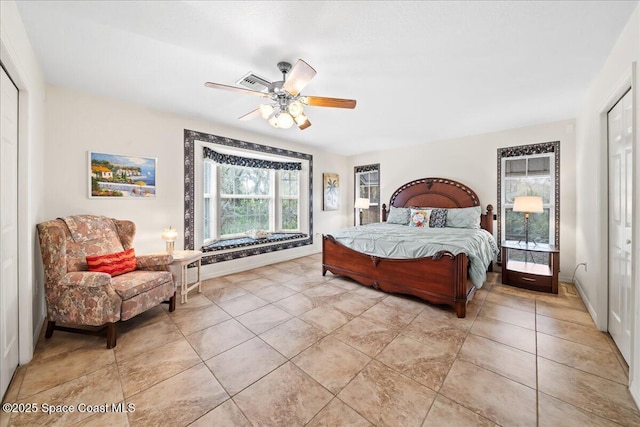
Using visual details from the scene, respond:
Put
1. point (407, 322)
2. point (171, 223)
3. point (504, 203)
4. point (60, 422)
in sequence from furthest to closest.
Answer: point (504, 203)
point (171, 223)
point (407, 322)
point (60, 422)

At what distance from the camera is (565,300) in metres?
2.88

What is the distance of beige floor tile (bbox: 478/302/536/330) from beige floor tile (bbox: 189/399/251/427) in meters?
2.45

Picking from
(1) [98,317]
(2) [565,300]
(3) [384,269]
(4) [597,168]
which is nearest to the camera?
(1) [98,317]

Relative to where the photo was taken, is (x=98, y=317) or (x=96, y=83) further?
(x=96, y=83)

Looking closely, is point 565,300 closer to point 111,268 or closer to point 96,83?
point 111,268

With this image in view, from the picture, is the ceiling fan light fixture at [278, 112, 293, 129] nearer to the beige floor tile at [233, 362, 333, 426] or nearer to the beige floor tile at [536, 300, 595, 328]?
the beige floor tile at [233, 362, 333, 426]

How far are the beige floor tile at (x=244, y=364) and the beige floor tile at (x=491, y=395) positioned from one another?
1.20 m

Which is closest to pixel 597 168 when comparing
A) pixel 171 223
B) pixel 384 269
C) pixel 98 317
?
pixel 384 269

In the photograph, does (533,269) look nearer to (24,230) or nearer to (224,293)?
(224,293)

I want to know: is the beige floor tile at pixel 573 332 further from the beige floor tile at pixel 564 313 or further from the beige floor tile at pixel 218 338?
the beige floor tile at pixel 218 338

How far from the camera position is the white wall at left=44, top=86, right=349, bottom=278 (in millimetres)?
2563

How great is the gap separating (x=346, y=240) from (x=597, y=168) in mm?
2700

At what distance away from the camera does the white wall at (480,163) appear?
3561 mm

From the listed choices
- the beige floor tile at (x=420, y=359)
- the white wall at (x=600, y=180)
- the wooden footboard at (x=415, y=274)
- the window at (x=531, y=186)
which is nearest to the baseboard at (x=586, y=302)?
the white wall at (x=600, y=180)
